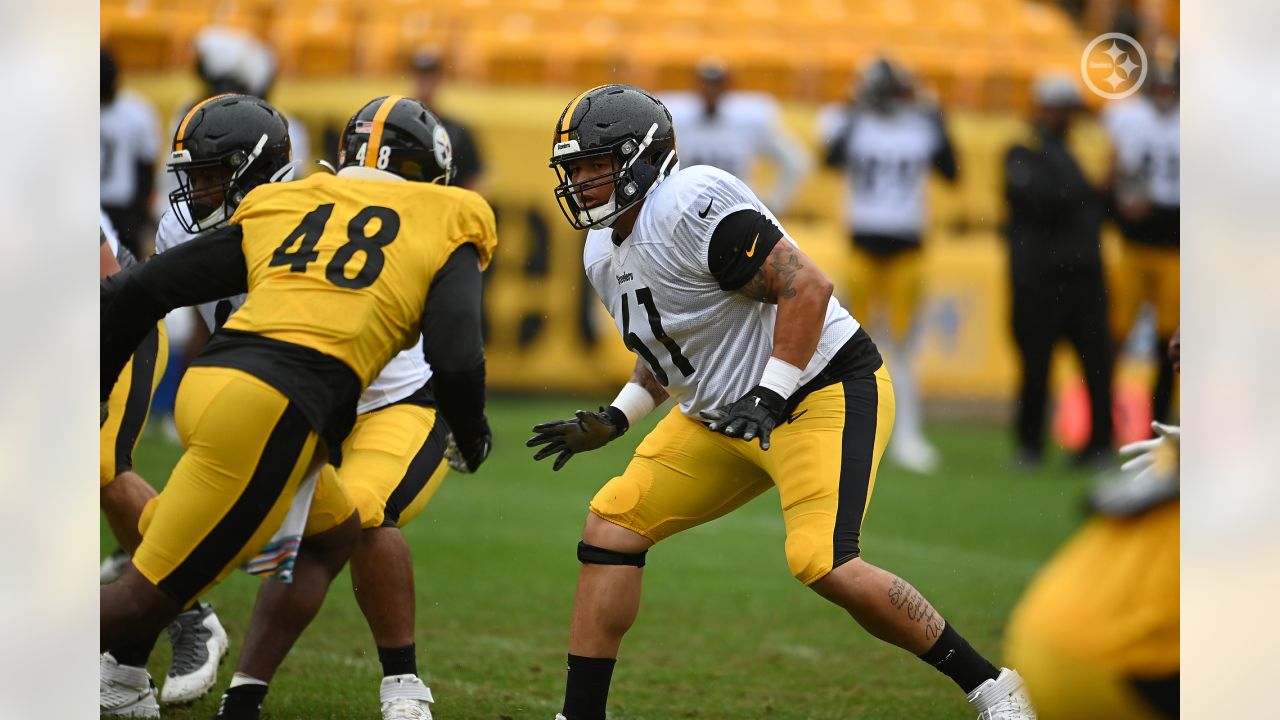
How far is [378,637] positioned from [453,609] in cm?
110

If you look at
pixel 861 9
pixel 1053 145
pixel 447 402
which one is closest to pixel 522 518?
pixel 447 402

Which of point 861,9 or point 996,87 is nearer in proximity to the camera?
point 996,87

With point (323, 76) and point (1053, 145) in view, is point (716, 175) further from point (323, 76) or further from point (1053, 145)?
point (323, 76)

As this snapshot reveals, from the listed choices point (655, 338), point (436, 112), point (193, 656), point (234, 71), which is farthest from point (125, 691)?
point (234, 71)

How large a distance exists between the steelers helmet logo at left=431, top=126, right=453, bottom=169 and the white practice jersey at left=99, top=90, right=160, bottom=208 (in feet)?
12.3

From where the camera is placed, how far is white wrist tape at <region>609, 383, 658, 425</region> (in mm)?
3117

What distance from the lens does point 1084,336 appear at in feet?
22.6

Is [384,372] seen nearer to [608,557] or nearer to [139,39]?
[608,557]

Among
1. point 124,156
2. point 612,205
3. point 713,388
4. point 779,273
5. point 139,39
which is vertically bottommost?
point 713,388

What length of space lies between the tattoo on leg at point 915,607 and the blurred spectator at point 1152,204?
444cm

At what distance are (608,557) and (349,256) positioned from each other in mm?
734

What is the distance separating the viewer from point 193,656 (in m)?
3.43

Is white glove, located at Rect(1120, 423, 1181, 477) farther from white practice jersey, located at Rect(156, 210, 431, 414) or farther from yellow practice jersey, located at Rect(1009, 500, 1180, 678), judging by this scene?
white practice jersey, located at Rect(156, 210, 431, 414)

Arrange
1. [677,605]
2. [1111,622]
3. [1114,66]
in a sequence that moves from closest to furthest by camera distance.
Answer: [1111,622], [677,605], [1114,66]
